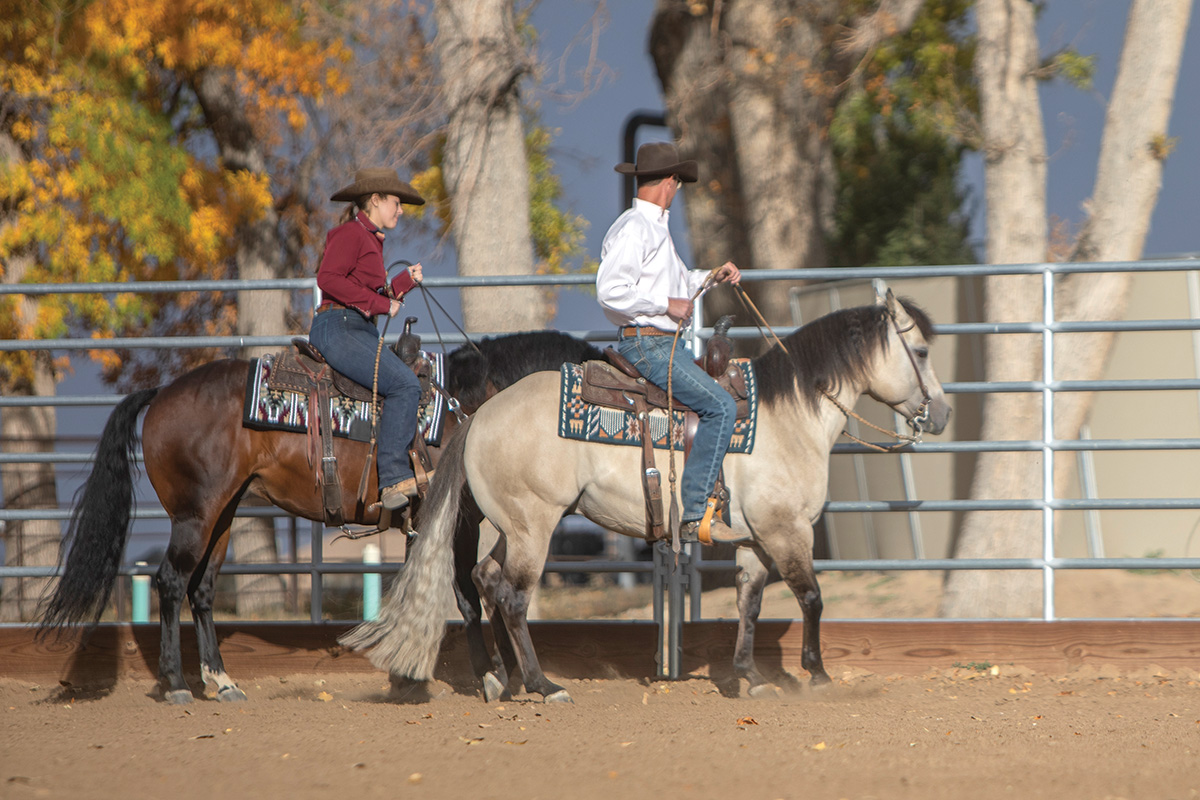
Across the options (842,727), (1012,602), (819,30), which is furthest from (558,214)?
(842,727)

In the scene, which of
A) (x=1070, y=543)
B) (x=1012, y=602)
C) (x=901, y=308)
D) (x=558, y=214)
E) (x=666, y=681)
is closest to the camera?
(x=901, y=308)

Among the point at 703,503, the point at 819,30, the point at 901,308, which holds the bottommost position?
the point at 703,503

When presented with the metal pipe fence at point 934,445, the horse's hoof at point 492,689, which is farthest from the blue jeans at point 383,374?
the horse's hoof at point 492,689

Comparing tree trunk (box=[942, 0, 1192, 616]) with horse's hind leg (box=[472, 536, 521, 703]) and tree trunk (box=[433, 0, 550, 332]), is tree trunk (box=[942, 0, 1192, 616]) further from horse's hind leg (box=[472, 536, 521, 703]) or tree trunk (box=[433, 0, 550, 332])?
horse's hind leg (box=[472, 536, 521, 703])

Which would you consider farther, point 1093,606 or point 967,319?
point 967,319

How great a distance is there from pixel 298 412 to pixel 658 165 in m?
2.15

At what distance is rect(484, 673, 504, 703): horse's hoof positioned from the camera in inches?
204

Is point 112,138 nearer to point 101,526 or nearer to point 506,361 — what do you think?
point 101,526

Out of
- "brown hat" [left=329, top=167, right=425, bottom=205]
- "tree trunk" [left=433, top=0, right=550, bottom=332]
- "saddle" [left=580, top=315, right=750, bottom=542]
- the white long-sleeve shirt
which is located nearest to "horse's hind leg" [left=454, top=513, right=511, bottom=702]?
"saddle" [left=580, top=315, right=750, bottom=542]

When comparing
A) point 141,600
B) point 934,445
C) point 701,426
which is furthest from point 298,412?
point 141,600

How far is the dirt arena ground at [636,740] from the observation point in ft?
11.7

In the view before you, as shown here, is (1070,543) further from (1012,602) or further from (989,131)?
(989,131)

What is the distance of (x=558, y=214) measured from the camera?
1727 centimetres

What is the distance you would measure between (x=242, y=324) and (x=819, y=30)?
21.5 feet
